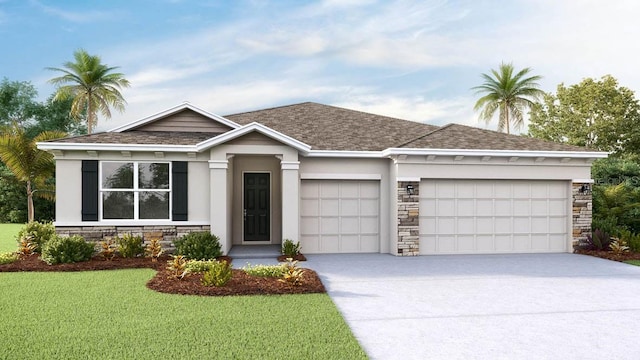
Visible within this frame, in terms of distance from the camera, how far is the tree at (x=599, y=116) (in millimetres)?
31312

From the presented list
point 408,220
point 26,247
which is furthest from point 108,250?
point 408,220

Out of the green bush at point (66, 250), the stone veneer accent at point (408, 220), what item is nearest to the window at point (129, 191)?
the green bush at point (66, 250)

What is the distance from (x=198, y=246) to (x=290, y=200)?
105 inches

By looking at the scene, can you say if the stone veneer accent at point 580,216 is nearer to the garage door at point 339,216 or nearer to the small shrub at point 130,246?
the garage door at point 339,216

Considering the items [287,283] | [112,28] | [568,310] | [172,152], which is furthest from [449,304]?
[112,28]

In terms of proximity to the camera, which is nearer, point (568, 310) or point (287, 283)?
point (568, 310)

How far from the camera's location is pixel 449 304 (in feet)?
23.2

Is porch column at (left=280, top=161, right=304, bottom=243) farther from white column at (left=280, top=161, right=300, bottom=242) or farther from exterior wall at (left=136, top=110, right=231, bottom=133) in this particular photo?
exterior wall at (left=136, top=110, right=231, bottom=133)

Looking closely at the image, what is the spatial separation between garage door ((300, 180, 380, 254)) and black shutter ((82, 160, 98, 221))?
18.1 feet

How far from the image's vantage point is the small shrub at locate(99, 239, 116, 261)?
11.0 metres

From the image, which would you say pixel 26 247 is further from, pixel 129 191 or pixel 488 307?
pixel 488 307

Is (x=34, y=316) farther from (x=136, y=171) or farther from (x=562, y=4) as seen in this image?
(x=562, y=4)

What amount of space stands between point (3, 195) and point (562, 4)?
30773 millimetres

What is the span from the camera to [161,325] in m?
5.79
